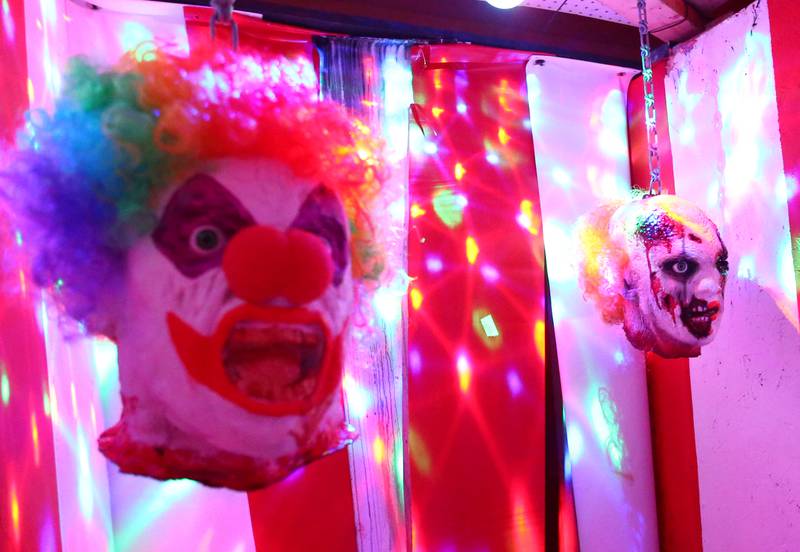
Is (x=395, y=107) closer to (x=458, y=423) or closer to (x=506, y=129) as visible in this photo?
(x=506, y=129)

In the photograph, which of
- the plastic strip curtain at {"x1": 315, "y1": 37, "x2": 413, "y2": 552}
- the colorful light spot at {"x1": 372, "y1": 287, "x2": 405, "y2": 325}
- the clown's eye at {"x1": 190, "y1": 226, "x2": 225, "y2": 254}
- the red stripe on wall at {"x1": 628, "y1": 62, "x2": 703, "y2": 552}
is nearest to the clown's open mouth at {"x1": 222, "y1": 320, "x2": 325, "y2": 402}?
the clown's eye at {"x1": 190, "y1": 226, "x2": 225, "y2": 254}

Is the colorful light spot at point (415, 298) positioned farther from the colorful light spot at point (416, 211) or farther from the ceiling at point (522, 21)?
the ceiling at point (522, 21)

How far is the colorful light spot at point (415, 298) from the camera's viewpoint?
85.0 inches

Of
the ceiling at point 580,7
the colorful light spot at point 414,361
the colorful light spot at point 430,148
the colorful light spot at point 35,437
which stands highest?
the ceiling at point 580,7

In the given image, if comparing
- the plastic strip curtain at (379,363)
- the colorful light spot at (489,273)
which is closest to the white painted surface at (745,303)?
the colorful light spot at (489,273)

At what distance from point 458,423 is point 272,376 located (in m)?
1.50

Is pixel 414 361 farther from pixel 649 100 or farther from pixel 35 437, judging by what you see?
pixel 35 437

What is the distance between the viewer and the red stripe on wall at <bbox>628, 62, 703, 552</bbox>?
2346 millimetres

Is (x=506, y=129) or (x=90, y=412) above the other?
(x=506, y=129)

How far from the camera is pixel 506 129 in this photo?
2357mm

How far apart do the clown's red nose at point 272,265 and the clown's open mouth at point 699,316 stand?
1184mm

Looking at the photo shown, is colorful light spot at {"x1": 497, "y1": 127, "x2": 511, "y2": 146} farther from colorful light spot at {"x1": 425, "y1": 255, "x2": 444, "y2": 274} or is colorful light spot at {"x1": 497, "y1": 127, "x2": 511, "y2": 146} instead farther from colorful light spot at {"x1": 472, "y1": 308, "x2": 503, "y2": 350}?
colorful light spot at {"x1": 472, "y1": 308, "x2": 503, "y2": 350}

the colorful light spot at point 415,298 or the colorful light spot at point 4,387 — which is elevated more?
the colorful light spot at point 415,298

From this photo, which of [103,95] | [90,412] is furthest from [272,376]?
[90,412]
